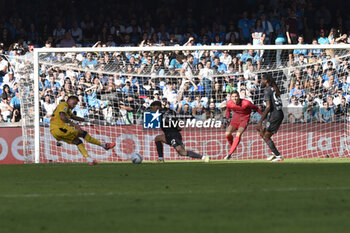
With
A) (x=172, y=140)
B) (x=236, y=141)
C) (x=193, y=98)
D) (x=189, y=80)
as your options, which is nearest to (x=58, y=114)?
(x=172, y=140)

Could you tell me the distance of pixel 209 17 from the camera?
2516 centimetres

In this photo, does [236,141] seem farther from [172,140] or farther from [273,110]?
[172,140]

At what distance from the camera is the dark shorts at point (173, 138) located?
16.0 meters

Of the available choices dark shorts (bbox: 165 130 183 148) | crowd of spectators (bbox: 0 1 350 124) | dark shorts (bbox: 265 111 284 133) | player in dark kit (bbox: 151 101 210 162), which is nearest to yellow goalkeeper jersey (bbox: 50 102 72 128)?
player in dark kit (bbox: 151 101 210 162)

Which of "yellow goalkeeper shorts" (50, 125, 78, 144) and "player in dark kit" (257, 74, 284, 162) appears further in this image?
"player in dark kit" (257, 74, 284, 162)

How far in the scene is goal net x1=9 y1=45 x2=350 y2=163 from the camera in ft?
59.5

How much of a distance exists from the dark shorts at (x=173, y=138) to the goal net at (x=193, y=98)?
6.97ft
